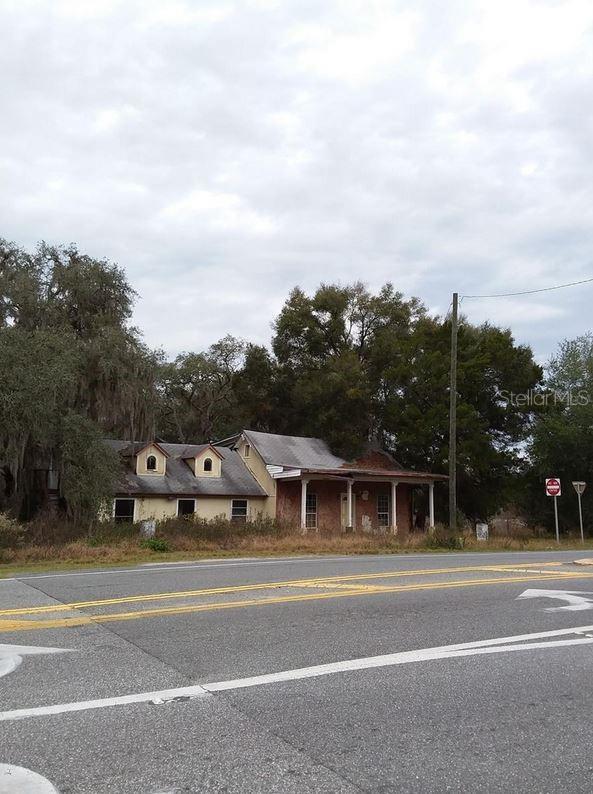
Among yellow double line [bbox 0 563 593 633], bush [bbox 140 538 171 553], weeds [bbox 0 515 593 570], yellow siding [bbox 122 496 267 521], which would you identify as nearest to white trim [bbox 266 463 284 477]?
yellow siding [bbox 122 496 267 521]

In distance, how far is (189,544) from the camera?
77.8 feet

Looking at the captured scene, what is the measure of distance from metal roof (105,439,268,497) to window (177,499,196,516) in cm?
45

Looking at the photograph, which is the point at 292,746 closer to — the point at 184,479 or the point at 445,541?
the point at 445,541

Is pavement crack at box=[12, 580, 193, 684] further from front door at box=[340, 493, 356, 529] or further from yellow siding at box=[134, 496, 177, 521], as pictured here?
front door at box=[340, 493, 356, 529]

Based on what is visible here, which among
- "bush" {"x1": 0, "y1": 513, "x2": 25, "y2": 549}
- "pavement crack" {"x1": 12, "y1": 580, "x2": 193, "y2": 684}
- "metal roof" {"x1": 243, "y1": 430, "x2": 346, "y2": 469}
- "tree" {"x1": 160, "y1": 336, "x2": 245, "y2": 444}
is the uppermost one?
"tree" {"x1": 160, "y1": 336, "x2": 245, "y2": 444}

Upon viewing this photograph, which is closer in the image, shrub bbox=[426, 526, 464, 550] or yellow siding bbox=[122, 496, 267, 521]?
shrub bbox=[426, 526, 464, 550]

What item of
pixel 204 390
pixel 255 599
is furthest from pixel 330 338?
pixel 255 599

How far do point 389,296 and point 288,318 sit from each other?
712cm

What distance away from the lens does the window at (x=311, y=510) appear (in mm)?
36531

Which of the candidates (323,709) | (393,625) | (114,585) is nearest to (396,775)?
(323,709)

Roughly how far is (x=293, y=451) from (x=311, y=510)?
Result: 3829 millimetres

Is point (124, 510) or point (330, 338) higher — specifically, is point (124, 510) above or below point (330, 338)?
→ below

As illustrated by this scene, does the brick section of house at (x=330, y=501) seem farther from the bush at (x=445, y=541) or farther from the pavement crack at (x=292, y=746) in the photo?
the pavement crack at (x=292, y=746)

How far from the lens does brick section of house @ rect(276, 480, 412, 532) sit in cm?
3644
